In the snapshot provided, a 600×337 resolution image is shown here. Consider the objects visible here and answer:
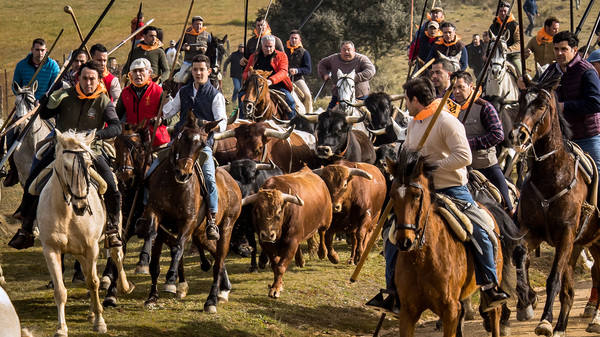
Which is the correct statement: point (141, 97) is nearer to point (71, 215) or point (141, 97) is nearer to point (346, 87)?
point (71, 215)

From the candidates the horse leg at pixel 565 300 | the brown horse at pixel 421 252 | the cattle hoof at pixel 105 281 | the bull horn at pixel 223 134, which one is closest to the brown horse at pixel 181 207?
the cattle hoof at pixel 105 281

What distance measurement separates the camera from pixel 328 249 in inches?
581

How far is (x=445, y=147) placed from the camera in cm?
869

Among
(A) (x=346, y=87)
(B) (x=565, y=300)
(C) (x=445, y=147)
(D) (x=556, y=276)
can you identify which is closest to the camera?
(C) (x=445, y=147)

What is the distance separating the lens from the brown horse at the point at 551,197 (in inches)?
409

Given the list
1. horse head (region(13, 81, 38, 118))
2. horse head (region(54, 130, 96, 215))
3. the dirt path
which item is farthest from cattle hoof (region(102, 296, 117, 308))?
horse head (region(13, 81, 38, 118))

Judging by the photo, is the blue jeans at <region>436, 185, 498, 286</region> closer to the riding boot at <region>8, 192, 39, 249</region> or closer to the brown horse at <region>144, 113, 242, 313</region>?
the brown horse at <region>144, 113, 242, 313</region>

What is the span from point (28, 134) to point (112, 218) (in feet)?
16.8

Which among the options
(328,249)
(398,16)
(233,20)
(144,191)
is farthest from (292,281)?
(233,20)

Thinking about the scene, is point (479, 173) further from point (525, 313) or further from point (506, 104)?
point (506, 104)

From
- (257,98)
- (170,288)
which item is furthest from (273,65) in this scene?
(170,288)

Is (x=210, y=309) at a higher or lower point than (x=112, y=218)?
lower

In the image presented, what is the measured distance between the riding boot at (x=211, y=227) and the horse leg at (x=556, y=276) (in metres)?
3.91

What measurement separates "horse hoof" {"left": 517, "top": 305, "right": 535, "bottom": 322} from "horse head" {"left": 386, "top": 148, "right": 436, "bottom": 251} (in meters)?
3.92
